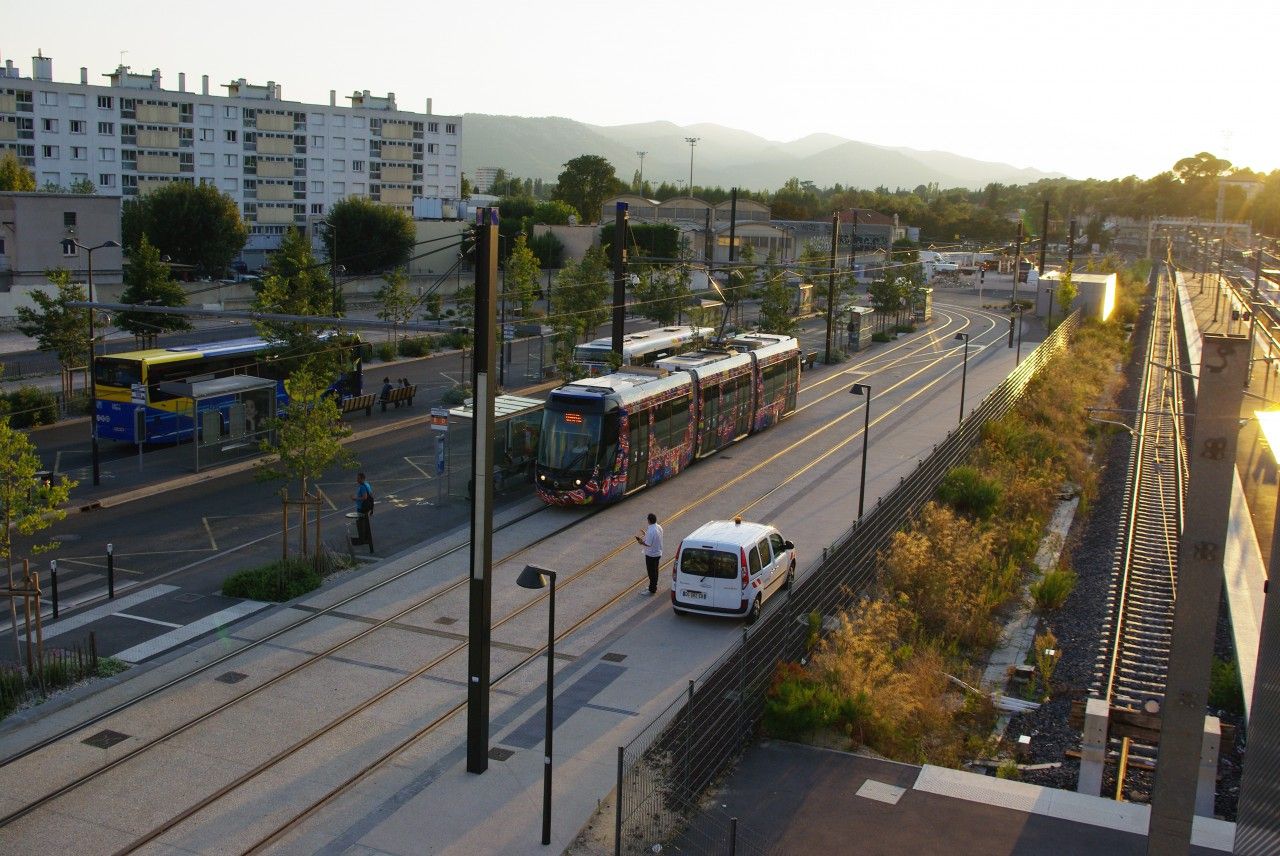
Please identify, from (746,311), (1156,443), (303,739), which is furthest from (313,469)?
(746,311)

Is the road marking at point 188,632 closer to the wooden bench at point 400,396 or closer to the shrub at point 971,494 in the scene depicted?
the shrub at point 971,494

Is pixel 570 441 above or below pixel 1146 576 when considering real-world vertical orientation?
above

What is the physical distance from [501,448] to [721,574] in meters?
10.2

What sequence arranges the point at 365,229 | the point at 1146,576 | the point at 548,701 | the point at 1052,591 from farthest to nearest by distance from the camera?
the point at 365,229, the point at 1146,576, the point at 1052,591, the point at 548,701

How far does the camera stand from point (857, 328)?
58562 millimetres

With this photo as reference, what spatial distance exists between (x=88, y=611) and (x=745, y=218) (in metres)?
90.3

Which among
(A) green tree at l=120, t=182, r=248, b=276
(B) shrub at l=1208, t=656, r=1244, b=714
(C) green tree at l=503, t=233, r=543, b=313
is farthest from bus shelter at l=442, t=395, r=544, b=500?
(A) green tree at l=120, t=182, r=248, b=276

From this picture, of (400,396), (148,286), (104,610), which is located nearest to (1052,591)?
(104,610)

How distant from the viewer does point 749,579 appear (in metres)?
18.3

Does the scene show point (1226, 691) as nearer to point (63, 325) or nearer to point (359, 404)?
point (359, 404)

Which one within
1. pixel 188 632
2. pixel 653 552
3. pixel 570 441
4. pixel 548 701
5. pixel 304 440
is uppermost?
pixel 304 440

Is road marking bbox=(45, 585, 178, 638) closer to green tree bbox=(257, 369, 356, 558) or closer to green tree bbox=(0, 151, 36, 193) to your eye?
green tree bbox=(257, 369, 356, 558)

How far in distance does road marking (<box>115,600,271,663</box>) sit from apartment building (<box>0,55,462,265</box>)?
68433 mm

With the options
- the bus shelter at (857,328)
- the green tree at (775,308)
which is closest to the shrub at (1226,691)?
the green tree at (775,308)
